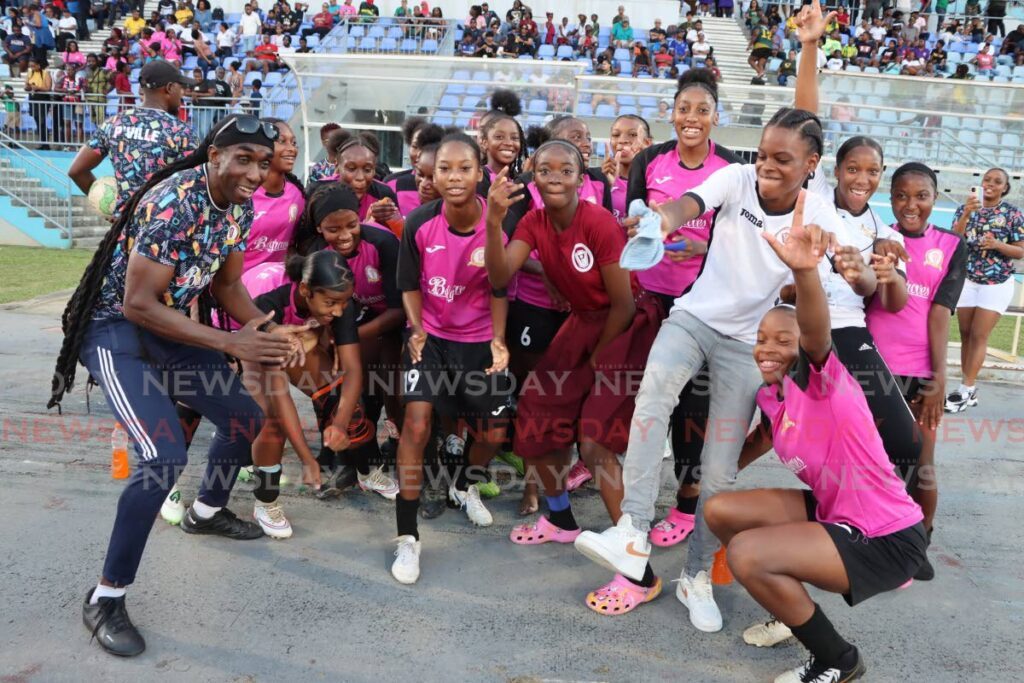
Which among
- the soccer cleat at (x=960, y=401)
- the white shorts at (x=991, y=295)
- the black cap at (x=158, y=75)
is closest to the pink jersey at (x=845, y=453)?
the black cap at (x=158, y=75)

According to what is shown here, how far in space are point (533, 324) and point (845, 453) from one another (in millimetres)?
2019

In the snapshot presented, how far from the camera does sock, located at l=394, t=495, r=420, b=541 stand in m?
3.94

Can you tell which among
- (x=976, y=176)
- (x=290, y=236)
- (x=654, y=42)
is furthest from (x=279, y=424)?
(x=654, y=42)

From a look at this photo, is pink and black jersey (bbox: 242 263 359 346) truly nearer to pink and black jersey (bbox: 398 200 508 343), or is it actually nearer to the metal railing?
pink and black jersey (bbox: 398 200 508 343)

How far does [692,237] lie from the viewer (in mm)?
4402

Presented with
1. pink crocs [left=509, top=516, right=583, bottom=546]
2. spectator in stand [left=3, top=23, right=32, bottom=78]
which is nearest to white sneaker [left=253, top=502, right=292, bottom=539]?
pink crocs [left=509, top=516, right=583, bottom=546]

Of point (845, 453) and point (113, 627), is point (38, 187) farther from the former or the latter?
point (845, 453)

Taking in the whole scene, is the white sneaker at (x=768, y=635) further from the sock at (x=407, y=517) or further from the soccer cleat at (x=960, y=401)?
the soccer cleat at (x=960, y=401)

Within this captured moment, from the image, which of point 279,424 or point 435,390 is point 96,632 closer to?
point 279,424

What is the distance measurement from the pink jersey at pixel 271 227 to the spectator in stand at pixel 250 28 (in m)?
19.2

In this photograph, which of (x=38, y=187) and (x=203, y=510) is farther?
(x=38, y=187)

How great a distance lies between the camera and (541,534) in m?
4.31

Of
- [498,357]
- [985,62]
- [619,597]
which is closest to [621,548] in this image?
[619,597]

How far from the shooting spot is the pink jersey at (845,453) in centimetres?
309
